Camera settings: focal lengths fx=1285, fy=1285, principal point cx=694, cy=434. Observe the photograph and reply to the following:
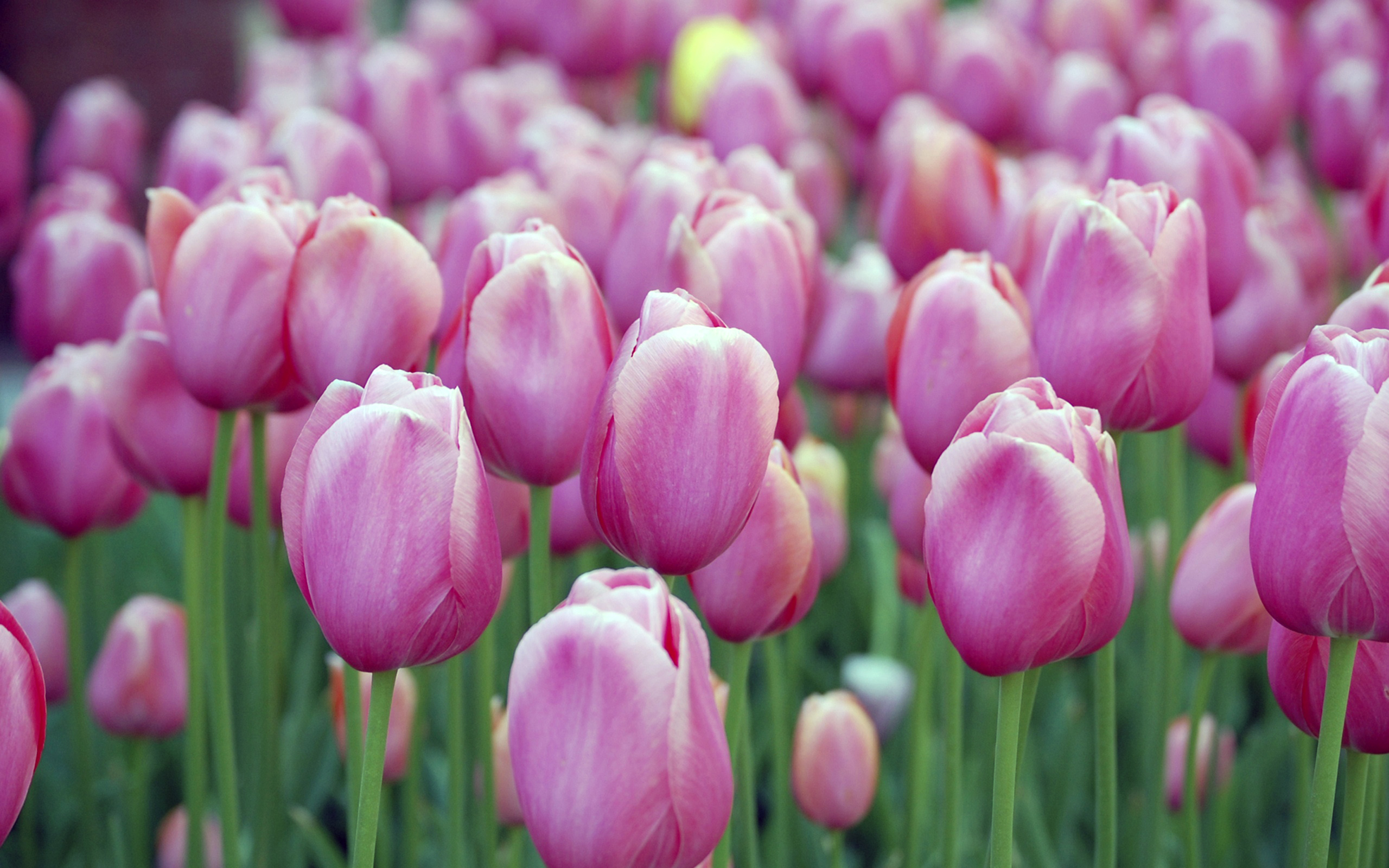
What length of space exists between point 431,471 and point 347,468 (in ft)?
0.10

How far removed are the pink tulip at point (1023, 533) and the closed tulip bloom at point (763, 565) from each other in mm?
106

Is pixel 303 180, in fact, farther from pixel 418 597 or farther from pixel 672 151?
pixel 418 597

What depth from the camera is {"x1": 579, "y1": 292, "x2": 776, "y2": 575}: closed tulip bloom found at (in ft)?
1.62

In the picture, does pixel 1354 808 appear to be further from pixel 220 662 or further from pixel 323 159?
pixel 323 159

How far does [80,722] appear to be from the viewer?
897 mm

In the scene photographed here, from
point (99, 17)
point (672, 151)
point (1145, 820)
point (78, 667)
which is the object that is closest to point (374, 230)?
point (672, 151)

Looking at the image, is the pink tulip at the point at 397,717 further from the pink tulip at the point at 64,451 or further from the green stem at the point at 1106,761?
the green stem at the point at 1106,761

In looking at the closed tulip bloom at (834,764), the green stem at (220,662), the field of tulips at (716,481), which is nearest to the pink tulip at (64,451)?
the field of tulips at (716,481)

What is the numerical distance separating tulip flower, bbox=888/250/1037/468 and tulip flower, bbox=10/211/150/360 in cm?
72

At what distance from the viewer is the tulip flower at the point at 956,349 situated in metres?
0.63

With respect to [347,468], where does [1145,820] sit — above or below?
below

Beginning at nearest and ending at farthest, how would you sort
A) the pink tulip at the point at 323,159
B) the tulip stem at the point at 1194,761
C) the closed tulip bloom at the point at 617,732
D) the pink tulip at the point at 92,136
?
the closed tulip bloom at the point at 617,732 → the tulip stem at the point at 1194,761 → the pink tulip at the point at 323,159 → the pink tulip at the point at 92,136

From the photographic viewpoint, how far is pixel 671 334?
1.61ft

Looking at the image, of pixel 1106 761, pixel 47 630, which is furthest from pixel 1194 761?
pixel 47 630
